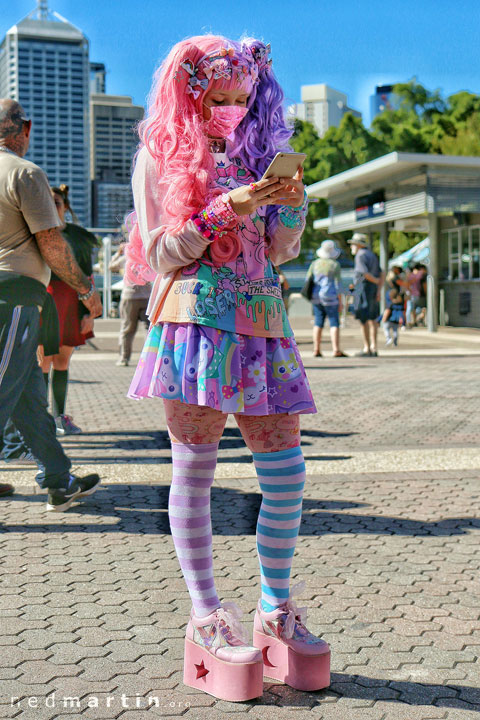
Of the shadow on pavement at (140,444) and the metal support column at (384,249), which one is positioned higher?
the metal support column at (384,249)

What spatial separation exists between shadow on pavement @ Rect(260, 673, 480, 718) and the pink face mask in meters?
1.68

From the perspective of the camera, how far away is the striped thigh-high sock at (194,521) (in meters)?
2.63

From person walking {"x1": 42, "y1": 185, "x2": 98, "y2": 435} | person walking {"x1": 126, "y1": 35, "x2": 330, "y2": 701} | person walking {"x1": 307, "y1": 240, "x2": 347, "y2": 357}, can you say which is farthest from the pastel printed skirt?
person walking {"x1": 307, "y1": 240, "x2": 347, "y2": 357}

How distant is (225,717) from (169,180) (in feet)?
5.01

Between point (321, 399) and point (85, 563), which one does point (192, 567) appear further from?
point (321, 399)

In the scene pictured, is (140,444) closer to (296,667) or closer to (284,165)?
(296,667)

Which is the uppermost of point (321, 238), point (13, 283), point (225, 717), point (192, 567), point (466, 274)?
point (321, 238)

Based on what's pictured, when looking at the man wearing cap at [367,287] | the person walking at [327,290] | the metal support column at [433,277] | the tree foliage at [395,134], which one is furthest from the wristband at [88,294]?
the tree foliage at [395,134]

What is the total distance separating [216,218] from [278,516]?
910 mm

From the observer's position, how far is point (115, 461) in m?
6.42

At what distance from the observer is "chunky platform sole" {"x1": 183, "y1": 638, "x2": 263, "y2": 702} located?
8.16ft

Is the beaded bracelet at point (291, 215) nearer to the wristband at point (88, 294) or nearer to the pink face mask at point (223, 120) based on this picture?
the pink face mask at point (223, 120)

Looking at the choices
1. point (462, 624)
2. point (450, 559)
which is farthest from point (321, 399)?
point (462, 624)

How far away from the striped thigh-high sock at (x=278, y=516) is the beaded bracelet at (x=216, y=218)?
0.69m
